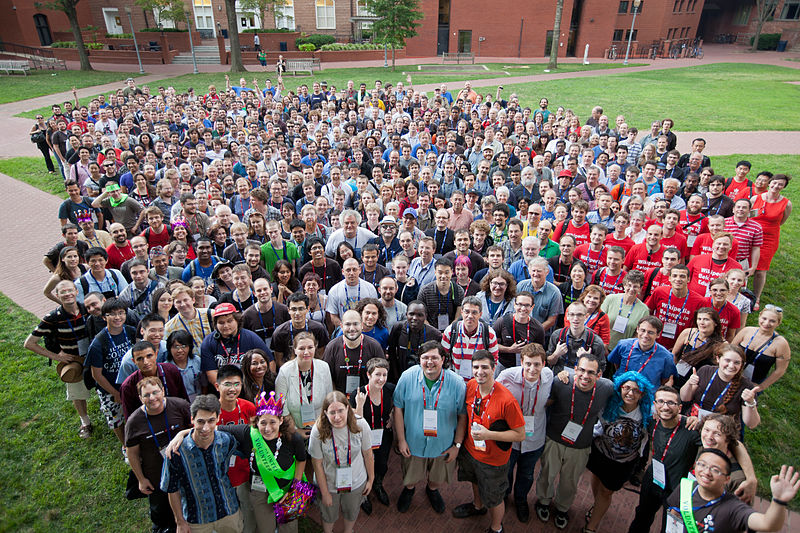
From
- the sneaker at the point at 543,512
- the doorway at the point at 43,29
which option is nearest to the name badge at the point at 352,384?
the sneaker at the point at 543,512

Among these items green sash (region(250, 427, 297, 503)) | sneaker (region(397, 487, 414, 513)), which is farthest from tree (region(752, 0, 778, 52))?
green sash (region(250, 427, 297, 503))

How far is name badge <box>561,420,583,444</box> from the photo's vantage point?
14.5 feet

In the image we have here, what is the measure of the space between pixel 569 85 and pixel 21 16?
156 ft

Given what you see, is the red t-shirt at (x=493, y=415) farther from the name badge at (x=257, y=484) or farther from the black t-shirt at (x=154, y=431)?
the black t-shirt at (x=154, y=431)

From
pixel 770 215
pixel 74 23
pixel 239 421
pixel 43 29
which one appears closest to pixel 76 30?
pixel 74 23

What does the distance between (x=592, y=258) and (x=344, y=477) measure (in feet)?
15.9

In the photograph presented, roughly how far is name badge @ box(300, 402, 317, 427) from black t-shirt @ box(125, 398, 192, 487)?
110cm

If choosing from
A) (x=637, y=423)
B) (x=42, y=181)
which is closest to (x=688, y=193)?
(x=637, y=423)

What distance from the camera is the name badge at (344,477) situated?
163 inches

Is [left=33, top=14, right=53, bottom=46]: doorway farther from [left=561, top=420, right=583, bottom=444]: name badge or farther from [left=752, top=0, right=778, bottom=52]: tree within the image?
[left=752, top=0, right=778, bottom=52]: tree

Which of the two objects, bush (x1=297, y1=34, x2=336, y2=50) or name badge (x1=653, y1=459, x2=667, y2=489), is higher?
bush (x1=297, y1=34, x2=336, y2=50)

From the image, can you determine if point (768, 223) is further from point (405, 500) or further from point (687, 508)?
point (405, 500)

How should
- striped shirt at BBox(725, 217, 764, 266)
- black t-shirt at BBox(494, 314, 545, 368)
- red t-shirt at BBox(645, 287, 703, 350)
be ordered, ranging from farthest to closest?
striped shirt at BBox(725, 217, 764, 266), red t-shirt at BBox(645, 287, 703, 350), black t-shirt at BBox(494, 314, 545, 368)

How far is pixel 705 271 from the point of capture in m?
6.33
